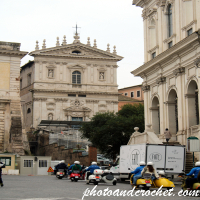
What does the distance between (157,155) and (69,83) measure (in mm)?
47608

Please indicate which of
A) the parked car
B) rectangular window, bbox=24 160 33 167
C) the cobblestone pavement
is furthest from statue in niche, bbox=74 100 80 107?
the cobblestone pavement

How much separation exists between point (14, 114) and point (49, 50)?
27.1 metres

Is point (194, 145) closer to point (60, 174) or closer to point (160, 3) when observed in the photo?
point (60, 174)

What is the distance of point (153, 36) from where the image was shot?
36.3 meters

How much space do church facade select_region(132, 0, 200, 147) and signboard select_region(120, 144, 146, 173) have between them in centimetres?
528

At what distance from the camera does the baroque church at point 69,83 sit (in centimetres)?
6819

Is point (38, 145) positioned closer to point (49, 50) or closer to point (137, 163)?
point (49, 50)

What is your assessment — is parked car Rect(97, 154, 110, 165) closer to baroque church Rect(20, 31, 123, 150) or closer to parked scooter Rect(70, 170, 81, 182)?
baroque church Rect(20, 31, 123, 150)

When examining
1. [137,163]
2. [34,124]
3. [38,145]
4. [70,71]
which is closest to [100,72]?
[70,71]

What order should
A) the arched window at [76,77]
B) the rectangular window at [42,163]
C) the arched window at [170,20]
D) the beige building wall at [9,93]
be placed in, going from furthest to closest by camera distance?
the arched window at [76,77] → the beige building wall at [9,93] → the rectangular window at [42,163] → the arched window at [170,20]

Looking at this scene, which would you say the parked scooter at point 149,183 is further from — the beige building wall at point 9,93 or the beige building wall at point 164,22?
the beige building wall at point 9,93

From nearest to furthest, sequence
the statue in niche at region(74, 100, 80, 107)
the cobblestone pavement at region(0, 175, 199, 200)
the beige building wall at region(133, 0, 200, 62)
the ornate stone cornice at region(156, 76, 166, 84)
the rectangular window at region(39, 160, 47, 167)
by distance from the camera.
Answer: the cobblestone pavement at region(0, 175, 199, 200) → the beige building wall at region(133, 0, 200, 62) → the ornate stone cornice at region(156, 76, 166, 84) → the rectangular window at region(39, 160, 47, 167) → the statue in niche at region(74, 100, 80, 107)

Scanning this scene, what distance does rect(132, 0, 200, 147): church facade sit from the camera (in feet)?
94.7

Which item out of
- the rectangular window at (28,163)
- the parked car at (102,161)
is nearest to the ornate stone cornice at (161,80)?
the rectangular window at (28,163)
